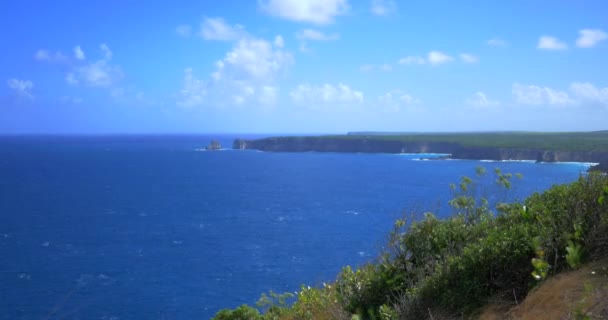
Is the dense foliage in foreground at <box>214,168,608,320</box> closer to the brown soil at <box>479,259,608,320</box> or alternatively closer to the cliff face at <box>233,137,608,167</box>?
the brown soil at <box>479,259,608,320</box>

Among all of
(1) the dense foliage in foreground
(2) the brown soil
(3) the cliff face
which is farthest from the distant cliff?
(2) the brown soil

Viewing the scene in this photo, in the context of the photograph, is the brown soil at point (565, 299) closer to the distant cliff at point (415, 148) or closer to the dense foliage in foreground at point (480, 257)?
the dense foliage in foreground at point (480, 257)

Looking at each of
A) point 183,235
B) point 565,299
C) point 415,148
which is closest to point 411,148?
point 415,148

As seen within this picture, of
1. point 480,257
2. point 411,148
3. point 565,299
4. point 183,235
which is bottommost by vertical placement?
point 183,235

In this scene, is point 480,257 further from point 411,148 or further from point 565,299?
point 411,148

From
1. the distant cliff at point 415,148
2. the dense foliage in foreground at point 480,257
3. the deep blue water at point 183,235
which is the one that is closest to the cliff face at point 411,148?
the distant cliff at point 415,148

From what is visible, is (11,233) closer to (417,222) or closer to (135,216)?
(135,216)

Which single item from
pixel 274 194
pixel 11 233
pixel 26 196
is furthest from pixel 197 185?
pixel 11 233
